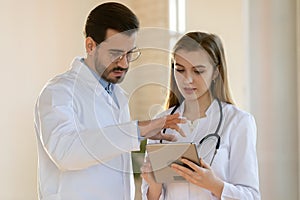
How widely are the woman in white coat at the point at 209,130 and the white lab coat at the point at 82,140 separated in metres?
0.13

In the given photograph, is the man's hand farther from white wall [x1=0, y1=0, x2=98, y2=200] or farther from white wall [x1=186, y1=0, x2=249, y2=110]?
white wall [x1=0, y1=0, x2=98, y2=200]

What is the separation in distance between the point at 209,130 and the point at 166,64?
36cm

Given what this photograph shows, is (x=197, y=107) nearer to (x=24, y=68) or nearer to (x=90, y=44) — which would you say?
(x=90, y=44)

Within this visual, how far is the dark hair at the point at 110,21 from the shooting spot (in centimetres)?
158

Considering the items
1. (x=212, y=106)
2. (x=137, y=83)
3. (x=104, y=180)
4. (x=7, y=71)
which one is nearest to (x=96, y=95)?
(x=137, y=83)

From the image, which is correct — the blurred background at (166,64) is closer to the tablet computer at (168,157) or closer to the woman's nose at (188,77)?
the woman's nose at (188,77)

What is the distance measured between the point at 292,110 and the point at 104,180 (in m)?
1.04

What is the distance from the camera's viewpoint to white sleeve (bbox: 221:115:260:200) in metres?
1.53

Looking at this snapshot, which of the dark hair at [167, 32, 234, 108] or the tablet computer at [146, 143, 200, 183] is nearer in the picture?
the tablet computer at [146, 143, 200, 183]

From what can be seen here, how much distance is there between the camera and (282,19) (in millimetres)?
2244

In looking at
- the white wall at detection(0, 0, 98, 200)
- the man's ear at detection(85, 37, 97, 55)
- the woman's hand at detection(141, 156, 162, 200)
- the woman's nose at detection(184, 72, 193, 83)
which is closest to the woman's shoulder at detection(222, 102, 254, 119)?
the woman's nose at detection(184, 72, 193, 83)

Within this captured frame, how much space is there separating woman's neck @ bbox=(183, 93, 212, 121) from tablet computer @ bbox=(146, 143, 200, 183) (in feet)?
0.72

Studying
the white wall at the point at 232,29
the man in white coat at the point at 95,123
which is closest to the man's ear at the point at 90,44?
the man in white coat at the point at 95,123

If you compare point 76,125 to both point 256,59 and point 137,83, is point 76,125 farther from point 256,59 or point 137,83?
point 256,59
